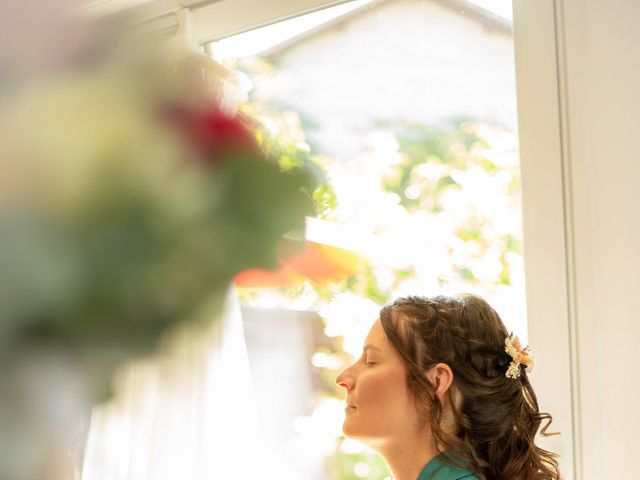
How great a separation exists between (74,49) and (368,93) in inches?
78.9

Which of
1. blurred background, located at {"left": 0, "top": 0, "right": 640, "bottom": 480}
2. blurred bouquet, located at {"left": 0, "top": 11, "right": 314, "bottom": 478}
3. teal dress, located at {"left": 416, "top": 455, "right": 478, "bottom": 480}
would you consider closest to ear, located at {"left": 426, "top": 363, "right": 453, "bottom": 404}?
teal dress, located at {"left": 416, "top": 455, "right": 478, "bottom": 480}

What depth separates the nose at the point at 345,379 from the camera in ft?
5.66

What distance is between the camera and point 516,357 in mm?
1607

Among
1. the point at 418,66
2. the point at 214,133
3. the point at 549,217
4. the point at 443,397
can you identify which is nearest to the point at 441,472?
the point at 443,397

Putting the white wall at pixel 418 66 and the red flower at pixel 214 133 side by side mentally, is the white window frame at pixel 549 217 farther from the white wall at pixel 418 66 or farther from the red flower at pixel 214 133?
the red flower at pixel 214 133

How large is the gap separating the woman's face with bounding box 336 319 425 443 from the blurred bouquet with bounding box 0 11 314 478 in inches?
64.1

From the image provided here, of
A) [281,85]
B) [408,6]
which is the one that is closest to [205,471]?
[281,85]

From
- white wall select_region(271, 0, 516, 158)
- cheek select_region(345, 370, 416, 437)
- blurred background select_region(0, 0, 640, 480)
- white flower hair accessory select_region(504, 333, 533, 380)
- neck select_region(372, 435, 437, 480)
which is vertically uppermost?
blurred background select_region(0, 0, 640, 480)

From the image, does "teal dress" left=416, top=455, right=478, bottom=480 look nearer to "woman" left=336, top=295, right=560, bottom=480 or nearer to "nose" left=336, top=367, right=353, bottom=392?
"woman" left=336, top=295, right=560, bottom=480

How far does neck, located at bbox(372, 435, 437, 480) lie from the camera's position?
170 centimetres

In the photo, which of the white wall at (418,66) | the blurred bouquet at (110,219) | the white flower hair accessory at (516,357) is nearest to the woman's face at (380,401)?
the white flower hair accessory at (516,357)

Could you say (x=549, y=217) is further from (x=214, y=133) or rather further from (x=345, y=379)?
(x=214, y=133)

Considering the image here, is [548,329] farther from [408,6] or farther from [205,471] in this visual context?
[205,471]

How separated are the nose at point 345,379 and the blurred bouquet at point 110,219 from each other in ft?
5.34
